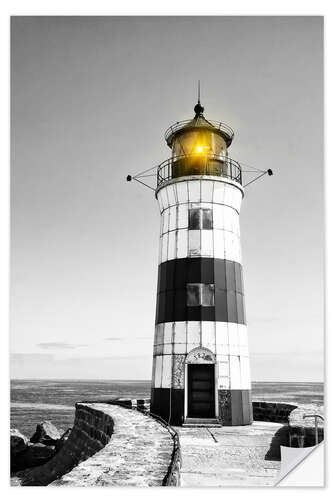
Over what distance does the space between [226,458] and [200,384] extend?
2279 millimetres

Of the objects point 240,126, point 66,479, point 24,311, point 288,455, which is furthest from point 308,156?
point 66,479

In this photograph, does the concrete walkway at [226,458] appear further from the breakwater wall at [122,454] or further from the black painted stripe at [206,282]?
the black painted stripe at [206,282]

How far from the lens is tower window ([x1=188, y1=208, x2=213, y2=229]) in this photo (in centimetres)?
901

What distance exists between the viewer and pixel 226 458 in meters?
6.23

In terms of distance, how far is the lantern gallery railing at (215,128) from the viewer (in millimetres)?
8148

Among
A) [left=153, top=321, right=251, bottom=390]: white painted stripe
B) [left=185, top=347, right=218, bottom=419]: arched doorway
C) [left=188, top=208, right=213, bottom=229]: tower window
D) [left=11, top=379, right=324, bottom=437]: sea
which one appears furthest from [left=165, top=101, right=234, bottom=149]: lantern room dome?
[left=11, top=379, right=324, bottom=437]: sea

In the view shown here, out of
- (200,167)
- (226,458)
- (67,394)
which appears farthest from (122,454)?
(67,394)

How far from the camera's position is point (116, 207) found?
8.16 meters

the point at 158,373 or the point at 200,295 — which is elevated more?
the point at 200,295

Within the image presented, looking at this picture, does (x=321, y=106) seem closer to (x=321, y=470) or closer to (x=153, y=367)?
(x=321, y=470)

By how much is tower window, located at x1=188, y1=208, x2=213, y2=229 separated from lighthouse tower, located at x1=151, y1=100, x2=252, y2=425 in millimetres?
17

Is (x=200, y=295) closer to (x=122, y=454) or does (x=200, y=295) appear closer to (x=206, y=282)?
(x=206, y=282)

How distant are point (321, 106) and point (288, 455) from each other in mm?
4130

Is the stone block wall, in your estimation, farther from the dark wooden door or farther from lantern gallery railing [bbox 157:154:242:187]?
lantern gallery railing [bbox 157:154:242:187]
